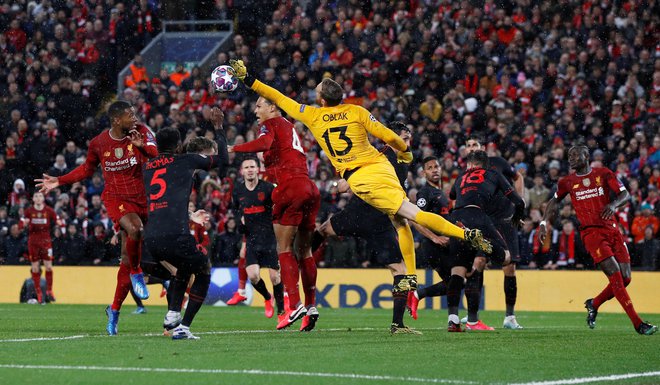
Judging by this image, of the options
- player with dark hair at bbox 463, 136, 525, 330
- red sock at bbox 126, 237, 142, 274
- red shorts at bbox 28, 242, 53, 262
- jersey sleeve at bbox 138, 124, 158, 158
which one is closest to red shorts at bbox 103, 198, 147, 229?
red sock at bbox 126, 237, 142, 274

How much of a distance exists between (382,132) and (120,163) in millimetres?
2892

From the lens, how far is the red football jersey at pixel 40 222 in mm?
23797

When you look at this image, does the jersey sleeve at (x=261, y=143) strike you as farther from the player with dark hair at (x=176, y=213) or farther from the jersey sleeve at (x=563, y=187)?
the jersey sleeve at (x=563, y=187)

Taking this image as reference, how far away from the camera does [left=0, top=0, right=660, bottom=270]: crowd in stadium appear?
2355 centimetres

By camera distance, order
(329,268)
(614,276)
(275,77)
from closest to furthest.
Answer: (614,276)
(329,268)
(275,77)

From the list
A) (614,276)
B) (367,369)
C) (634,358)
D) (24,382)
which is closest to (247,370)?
(367,369)

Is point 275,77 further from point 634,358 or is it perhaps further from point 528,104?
point 634,358

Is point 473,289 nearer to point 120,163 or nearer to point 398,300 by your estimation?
point 398,300

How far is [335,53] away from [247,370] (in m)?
21.1

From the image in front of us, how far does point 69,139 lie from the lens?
29438 mm

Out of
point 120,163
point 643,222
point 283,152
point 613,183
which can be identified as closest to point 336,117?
point 283,152

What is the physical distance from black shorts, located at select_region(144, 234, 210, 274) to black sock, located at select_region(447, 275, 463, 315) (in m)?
3.32

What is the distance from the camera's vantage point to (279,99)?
38.6 feet

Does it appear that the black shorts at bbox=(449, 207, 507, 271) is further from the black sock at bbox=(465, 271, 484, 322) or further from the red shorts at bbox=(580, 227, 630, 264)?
the red shorts at bbox=(580, 227, 630, 264)
